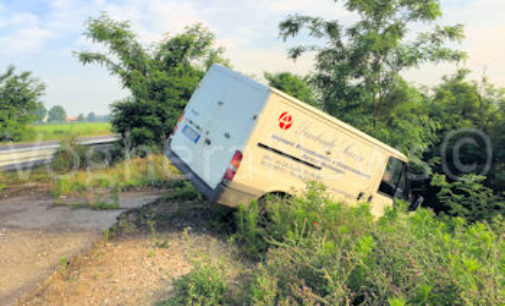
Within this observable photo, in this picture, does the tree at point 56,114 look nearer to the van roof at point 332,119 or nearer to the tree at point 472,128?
the tree at point 472,128

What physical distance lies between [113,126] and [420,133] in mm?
13727

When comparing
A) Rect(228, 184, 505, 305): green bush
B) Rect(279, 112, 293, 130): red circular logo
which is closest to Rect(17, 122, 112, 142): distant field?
Rect(279, 112, 293, 130): red circular logo

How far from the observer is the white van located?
5.88 m

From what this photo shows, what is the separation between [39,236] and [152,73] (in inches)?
525

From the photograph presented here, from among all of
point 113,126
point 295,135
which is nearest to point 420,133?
point 295,135

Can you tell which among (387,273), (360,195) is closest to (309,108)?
(360,195)

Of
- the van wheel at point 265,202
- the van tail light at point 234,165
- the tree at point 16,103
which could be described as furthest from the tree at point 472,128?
the tree at point 16,103

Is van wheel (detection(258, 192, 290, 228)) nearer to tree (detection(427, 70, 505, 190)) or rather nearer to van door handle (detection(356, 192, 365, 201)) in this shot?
van door handle (detection(356, 192, 365, 201))

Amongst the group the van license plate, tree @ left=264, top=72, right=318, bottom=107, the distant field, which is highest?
tree @ left=264, top=72, right=318, bottom=107

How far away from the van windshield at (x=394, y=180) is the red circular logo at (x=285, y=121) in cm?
270

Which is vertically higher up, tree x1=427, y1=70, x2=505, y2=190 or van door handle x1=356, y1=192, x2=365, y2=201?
tree x1=427, y1=70, x2=505, y2=190

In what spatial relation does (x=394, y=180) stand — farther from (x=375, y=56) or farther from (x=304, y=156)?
(x=375, y=56)

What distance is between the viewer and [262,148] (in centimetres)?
593

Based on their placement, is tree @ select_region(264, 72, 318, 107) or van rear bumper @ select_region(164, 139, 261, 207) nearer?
van rear bumper @ select_region(164, 139, 261, 207)
